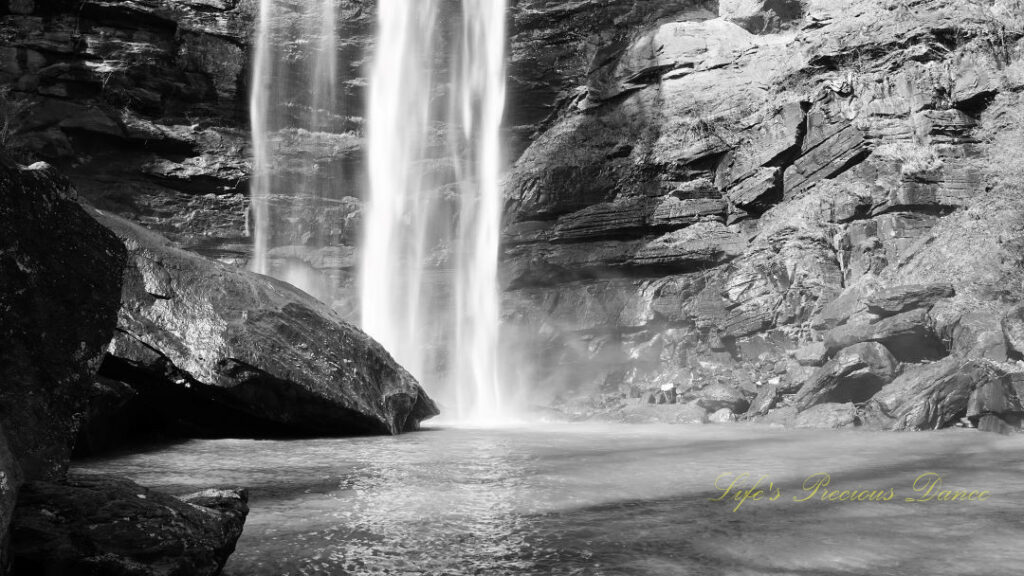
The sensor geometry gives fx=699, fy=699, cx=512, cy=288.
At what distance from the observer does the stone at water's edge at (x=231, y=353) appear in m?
8.12

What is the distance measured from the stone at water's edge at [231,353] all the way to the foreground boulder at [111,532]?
18.5ft

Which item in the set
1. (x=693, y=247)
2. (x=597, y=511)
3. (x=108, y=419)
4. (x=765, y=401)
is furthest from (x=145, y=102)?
(x=597, y=511)

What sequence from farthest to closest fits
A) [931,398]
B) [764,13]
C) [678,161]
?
1. [764,13]
2. [678,161]
3. [931,398]

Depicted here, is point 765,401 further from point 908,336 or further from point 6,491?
point 6,491

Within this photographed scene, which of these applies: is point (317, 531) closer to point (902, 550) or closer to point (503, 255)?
point (902, 550)

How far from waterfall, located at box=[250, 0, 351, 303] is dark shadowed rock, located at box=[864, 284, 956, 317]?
1678 centimetres

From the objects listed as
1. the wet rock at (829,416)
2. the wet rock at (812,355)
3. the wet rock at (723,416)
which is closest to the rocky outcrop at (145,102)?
the wet rock at (723,416)

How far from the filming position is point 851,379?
1273cm

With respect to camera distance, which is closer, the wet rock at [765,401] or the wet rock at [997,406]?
the wet rock at [997,406]

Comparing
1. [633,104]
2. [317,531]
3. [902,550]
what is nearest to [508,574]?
[317,531]

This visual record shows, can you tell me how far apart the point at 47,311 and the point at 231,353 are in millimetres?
5701

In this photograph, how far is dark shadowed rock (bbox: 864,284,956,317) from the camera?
47.0ft

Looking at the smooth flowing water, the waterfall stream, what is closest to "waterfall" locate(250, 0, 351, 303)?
the waterfall stream

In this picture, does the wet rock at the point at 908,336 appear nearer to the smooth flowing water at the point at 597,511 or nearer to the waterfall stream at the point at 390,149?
the smooth flowing water at the point at 597,511
